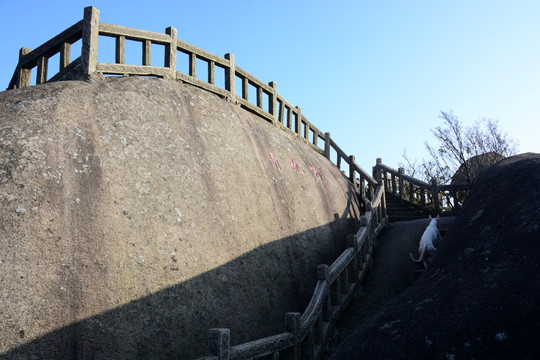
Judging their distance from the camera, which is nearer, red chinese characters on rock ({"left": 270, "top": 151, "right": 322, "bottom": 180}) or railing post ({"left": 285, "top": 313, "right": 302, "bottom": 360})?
railing post ({"left": 285, "top": 313, "right": 302, "bottom": 360})

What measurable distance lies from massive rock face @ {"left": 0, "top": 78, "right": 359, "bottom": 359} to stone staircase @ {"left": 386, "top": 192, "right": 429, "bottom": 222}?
668cm

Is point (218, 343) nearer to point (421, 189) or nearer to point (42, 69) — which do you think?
point (42, 69)

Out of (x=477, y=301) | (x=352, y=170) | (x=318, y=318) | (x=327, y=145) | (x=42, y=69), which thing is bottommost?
(x=318, y=318)

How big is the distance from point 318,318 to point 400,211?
967 centimetres

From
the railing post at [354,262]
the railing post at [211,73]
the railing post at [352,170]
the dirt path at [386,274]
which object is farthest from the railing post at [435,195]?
the railing post at [211,73]

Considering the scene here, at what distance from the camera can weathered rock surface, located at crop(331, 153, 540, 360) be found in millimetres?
4520

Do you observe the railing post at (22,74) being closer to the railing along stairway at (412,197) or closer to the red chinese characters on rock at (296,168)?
the red chinese characters on rock at (296,168)

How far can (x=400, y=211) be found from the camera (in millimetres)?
16922

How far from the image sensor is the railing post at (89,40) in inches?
327

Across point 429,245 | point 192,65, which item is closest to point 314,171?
point 429,245

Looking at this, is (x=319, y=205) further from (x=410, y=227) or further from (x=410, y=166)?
(x=410, y=166)

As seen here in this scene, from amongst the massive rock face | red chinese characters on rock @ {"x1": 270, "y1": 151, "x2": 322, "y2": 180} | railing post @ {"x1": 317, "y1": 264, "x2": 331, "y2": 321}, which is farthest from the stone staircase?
railing post @ {"x1": 317, "y1": 264, "x2": 331, "y2": 321}

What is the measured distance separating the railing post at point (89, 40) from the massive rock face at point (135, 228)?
408 mm

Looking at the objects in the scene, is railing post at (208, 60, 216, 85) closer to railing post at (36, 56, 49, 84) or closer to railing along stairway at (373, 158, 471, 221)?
railing post at (36, 56, 49, 84)
